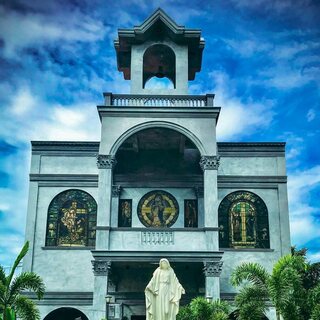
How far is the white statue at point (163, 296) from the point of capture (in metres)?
17.0

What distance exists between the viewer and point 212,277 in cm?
2514

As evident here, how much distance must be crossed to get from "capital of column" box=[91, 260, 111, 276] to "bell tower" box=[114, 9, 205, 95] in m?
8.71

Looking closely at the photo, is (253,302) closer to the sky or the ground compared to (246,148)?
closer to the ground

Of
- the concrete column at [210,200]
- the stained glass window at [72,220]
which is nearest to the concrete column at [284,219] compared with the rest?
the concrete column at [210,200]

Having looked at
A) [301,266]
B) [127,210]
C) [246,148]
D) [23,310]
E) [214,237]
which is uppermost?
[246,148]

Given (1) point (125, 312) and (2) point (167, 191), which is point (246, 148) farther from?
(1) point (125, 312)

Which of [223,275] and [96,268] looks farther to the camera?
[223,275]

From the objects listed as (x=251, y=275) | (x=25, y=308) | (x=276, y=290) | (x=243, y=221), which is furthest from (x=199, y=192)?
(x=25, y=308)

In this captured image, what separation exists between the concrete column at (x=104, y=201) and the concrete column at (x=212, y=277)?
4356 mm

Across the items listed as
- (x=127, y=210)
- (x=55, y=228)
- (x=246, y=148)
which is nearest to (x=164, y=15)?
(x=246, y=148)

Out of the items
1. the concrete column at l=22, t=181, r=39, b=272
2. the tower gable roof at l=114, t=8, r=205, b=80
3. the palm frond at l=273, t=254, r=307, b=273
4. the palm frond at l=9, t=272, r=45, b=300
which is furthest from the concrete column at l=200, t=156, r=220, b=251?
the concrete column at l=22, t=181, r=39, b=272

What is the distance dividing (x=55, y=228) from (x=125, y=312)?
5390mm

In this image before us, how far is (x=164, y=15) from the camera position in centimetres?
3017

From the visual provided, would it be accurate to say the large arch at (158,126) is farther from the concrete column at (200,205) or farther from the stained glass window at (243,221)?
the stained glass window at (243,221)
